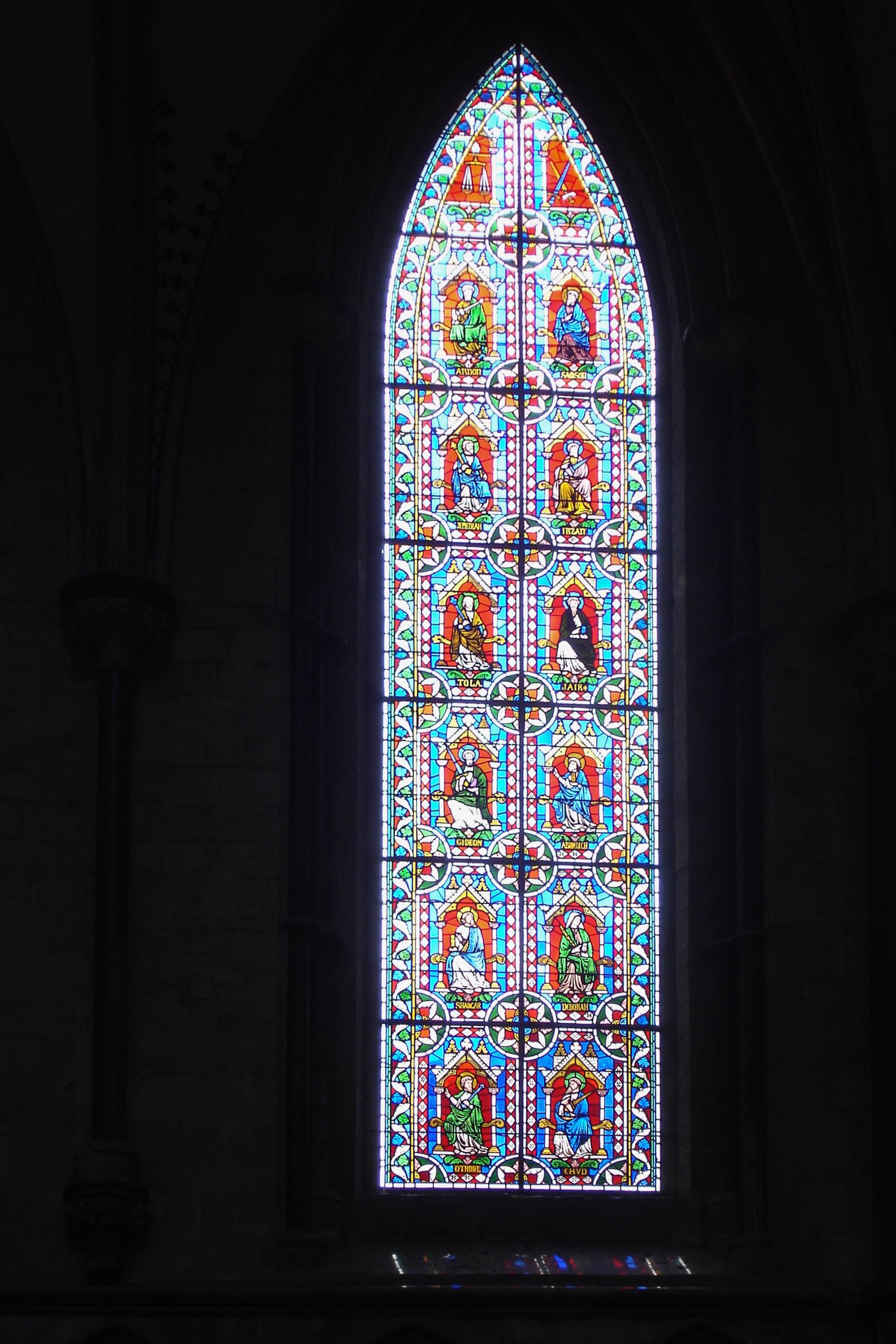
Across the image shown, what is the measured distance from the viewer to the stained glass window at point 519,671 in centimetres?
1661

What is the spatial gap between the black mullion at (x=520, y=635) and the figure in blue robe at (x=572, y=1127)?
17 cm

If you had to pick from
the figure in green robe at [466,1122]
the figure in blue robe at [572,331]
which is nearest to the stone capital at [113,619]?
the figure in green robe at [466,1122]

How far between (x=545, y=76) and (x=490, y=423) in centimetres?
206

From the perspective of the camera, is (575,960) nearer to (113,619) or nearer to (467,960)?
(467,960)

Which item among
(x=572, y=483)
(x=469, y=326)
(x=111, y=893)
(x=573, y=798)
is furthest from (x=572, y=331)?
(x=111, y=893)

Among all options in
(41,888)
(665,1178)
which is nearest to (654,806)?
(665,1178)

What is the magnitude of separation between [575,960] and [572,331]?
3507 millimetres

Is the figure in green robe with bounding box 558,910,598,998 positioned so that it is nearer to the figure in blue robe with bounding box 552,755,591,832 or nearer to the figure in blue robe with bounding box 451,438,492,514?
the figure in blue robe with bounding box 552,755,591,832

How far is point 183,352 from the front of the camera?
56.7 feet

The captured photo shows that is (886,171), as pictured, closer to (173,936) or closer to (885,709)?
(885,709)

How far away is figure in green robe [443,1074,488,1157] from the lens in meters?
16.5

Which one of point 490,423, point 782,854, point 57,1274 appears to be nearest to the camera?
point 57,1274

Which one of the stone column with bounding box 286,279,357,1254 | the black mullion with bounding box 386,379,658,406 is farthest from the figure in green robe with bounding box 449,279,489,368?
the stone column with bounding box 286,279,357,1254

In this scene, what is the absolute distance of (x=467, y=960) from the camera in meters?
16.8
